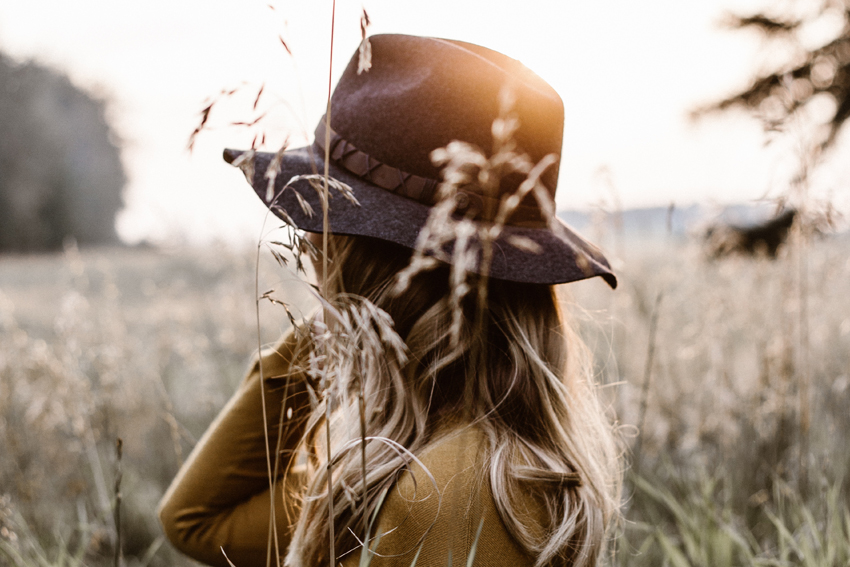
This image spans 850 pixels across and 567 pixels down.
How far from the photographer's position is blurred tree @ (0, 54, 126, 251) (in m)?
20.0

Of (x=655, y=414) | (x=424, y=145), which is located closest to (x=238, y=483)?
(x=424, y=145)

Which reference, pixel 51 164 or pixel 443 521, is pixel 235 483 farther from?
pixel 51 164

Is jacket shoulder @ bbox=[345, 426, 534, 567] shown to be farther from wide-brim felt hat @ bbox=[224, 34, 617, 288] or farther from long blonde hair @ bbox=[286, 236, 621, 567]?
wide-brim felt hat @ bbox=[224, 34, 617, 288]

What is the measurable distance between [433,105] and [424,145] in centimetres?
8

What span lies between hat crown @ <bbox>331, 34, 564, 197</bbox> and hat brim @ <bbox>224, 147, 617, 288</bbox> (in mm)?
85

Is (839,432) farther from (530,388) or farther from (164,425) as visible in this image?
(164,425)

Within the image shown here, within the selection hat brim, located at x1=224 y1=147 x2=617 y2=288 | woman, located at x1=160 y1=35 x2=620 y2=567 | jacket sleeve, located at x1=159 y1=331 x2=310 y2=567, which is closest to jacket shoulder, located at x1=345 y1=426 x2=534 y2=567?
woman, located at x1=160 y1=35 x2=620 y2=567

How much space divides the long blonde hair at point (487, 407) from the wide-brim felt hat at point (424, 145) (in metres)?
0.11

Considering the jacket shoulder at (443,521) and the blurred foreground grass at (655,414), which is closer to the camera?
the jacket shoulder at (443,521)

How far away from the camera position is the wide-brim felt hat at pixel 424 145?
1068 millimetres

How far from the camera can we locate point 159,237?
13.3 ft

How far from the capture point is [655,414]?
2963 millimetres

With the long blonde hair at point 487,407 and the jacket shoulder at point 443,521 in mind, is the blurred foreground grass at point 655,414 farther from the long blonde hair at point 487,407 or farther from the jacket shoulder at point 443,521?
the jacket shoulder at point 443,521

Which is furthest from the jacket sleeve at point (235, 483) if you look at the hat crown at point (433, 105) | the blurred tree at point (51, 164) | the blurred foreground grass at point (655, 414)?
the blurred tree at point (51, 164)
